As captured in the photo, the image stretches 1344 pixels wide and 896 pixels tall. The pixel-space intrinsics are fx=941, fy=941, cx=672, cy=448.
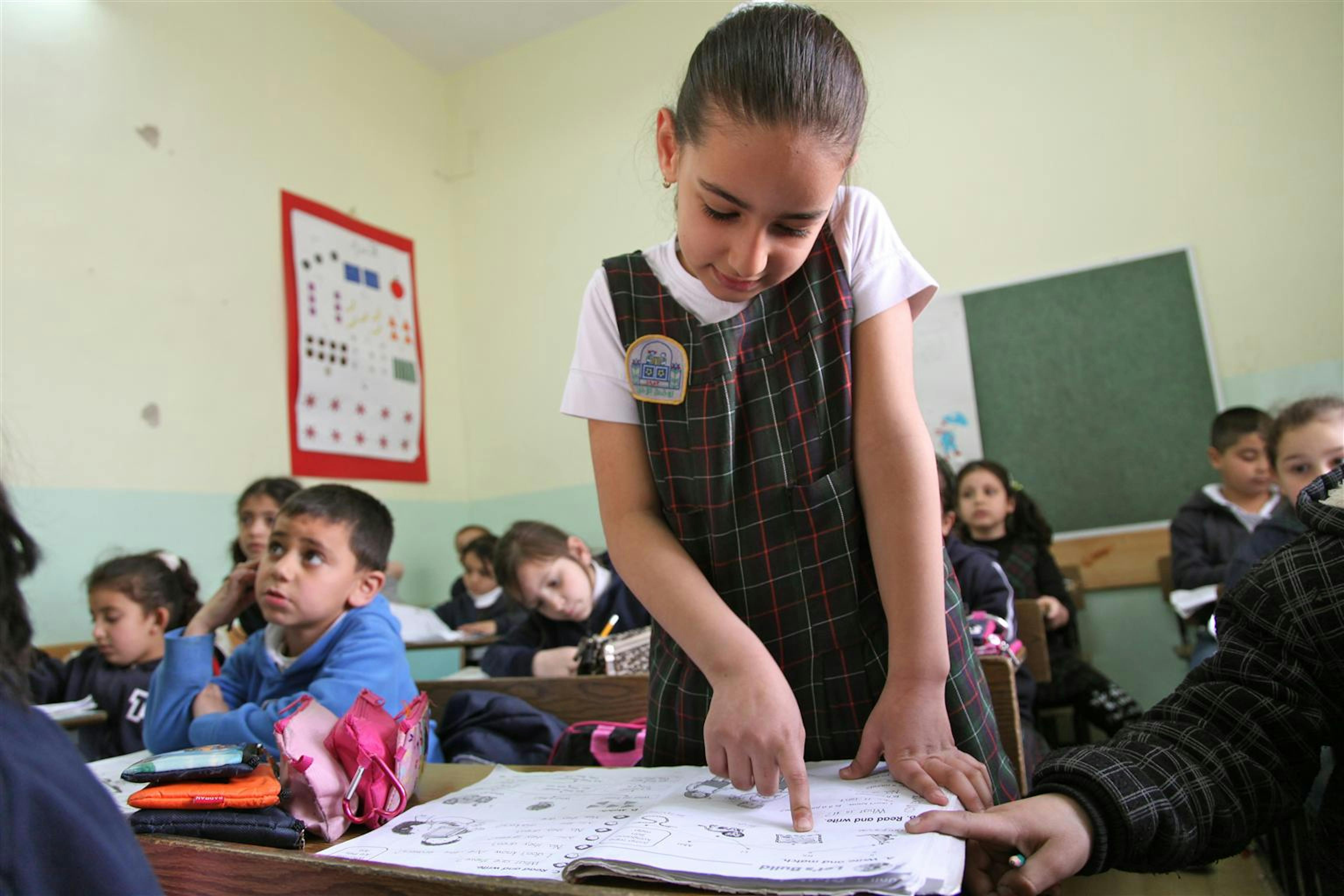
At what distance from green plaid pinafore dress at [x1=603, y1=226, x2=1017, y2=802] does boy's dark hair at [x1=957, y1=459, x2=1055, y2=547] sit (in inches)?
96.7

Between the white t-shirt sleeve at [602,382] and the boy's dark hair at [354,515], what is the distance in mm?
933

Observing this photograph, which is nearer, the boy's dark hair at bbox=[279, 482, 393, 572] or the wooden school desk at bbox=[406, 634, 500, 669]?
the boy's dark hair at bbox=[279, 482, 393, 572]

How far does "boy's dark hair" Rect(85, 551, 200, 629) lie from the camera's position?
249 centimetres

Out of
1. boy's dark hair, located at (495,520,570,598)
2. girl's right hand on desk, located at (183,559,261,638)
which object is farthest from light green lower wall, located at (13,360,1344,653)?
girl's right hand on desk, located at (183,559,261,638)

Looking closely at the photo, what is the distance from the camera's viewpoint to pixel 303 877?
25.3 inches

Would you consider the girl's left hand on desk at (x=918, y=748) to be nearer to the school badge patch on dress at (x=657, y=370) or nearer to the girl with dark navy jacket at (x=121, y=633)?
the school badge patch on dress at (x=657, y=370)

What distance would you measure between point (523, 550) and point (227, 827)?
1815 mm

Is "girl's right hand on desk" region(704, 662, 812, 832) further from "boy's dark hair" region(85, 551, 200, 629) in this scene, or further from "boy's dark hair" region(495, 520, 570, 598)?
"boy's dark hair" region(85, 551, 200, 629)

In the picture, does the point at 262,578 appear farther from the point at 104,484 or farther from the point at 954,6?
the point at 954,6

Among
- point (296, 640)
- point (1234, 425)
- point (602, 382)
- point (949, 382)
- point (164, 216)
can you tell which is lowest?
point (296, 640)

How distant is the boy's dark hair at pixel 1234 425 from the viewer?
10.0 feet

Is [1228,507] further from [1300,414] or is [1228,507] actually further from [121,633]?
[121,633]

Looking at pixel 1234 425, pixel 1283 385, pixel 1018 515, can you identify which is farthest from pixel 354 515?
pixel 1283 385

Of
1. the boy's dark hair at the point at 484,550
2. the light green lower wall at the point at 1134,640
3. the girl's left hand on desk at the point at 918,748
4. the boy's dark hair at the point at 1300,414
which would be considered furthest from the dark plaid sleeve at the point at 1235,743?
the boy's dark hair at the point at 484,550
